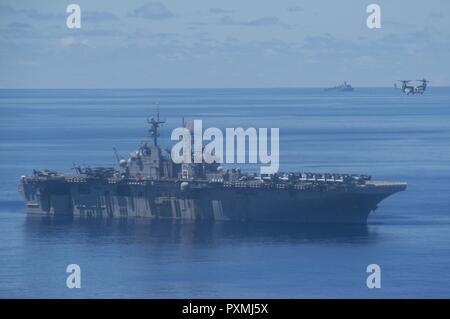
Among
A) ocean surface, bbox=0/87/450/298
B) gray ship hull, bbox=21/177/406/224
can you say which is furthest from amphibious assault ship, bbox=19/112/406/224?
ocean surface, bbox=0/87/450/298

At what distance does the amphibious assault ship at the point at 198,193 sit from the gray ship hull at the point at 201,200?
2.1 inches

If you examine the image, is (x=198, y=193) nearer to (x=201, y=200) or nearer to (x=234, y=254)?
(x=201, y=200)

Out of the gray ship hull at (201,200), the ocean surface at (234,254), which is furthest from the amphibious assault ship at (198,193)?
the ocean surface at (234,254)

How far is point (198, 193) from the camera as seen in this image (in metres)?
94.4

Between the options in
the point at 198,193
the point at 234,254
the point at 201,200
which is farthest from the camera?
the point at 201,200

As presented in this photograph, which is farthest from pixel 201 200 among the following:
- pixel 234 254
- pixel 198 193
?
pixel 234 254

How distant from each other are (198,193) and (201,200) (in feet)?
1.68

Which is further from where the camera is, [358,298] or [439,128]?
[439,128]

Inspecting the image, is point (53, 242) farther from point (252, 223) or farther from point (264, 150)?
point (264, 150)

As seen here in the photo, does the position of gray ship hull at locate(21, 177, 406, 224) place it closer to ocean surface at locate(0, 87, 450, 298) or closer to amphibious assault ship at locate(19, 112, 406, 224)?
amphibious assault ship at locate(19, 112, 406, 224)

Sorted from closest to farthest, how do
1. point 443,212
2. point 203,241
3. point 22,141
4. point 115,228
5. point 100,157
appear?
1. point 203,241
2. point 115,228
3. point 443,212
4. point 100,157
5. point 22,141

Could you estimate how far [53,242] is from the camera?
292 feet
